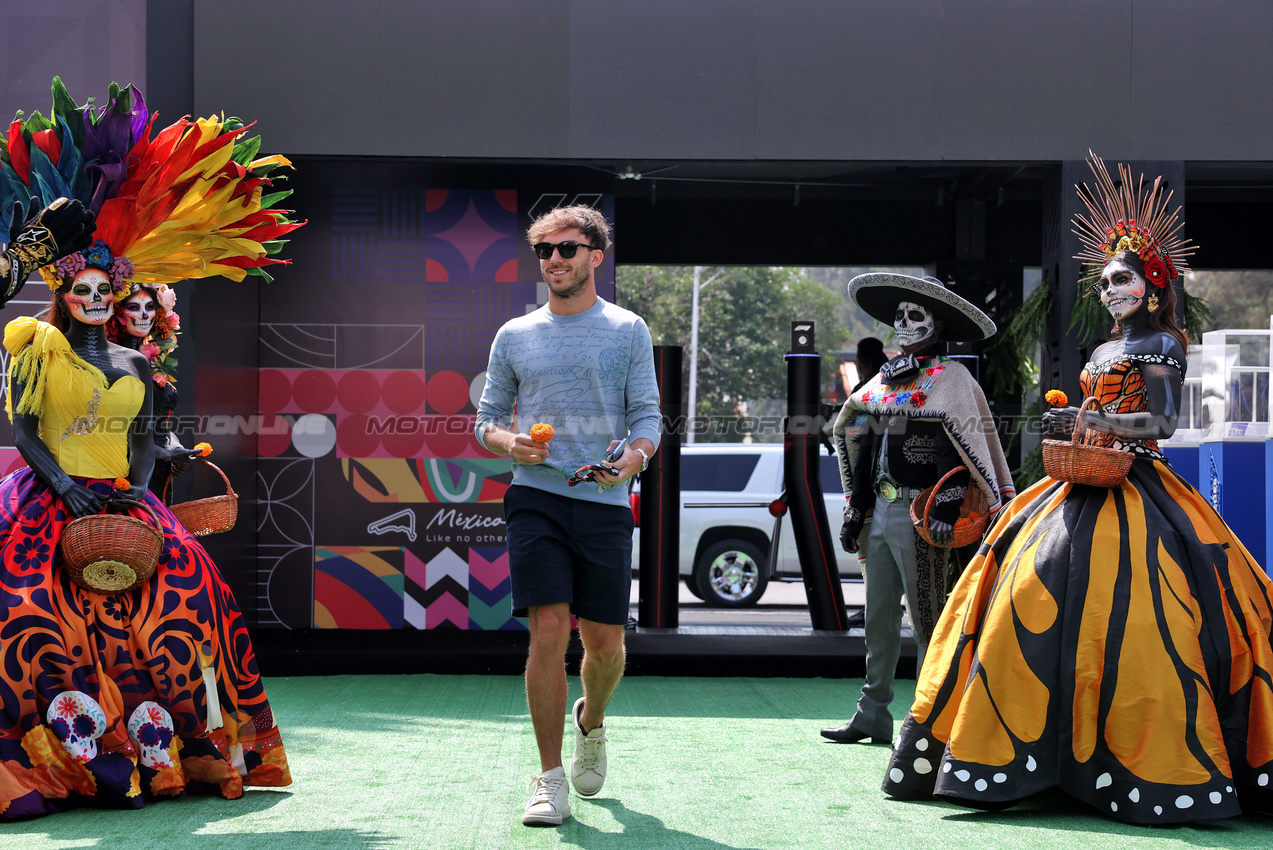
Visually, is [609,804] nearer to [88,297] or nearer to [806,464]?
[88,297]

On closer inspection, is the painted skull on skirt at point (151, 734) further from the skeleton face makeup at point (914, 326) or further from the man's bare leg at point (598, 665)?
the skeleton face makeup at point (914, 326)

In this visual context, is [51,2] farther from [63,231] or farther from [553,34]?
[63,231]

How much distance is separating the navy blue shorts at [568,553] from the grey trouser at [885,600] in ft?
5.16

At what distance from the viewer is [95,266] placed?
13.2ft

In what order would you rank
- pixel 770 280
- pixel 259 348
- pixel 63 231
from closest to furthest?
pixel 63 231
pixel 259 348
pixel 770 280

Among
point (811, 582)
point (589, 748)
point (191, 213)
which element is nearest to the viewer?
point (589, 748)

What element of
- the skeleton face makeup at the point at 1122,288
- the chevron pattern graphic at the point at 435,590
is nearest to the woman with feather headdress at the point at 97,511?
the skeleton face makeup at the point at 1122,288

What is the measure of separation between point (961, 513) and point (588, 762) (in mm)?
1913

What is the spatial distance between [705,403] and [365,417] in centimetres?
3260

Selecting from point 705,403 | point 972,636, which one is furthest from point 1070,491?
point 705,403

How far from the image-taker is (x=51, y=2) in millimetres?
6180

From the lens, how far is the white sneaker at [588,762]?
3.72 metres

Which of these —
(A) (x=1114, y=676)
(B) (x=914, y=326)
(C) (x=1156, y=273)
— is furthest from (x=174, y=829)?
(C) (x=1156, y=273)

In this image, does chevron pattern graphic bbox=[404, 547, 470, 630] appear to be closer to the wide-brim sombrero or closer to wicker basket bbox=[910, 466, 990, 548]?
the wide-brim sombrero
